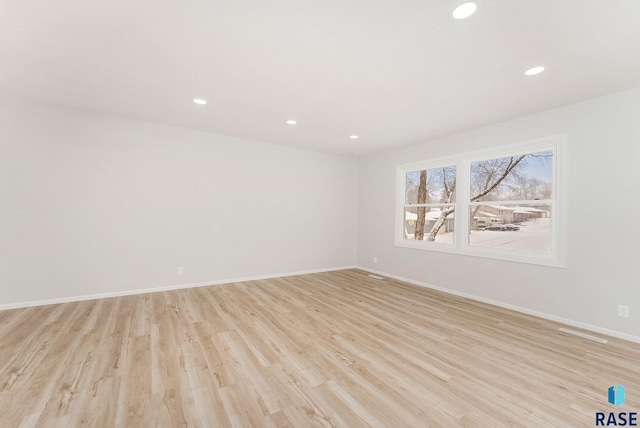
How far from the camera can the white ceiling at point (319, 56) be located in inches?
67.6

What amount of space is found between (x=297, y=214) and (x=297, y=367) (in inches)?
140

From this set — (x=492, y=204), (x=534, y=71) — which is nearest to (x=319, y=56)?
(x=534, y=71)

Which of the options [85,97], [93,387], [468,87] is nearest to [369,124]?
[468,87]

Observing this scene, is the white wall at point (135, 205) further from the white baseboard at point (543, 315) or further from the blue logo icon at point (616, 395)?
the blue logo icon at point (616, 395)

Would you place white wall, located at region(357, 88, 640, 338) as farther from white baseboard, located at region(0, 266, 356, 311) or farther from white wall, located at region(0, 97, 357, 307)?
white baseboard, located at region(0, 266, 356, 311)

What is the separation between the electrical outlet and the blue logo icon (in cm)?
128

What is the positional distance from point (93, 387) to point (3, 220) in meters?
2.95

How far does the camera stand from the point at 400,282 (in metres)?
4.81

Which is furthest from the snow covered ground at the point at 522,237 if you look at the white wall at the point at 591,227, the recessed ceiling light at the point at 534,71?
the recessed ceiling light at the point at 534,71

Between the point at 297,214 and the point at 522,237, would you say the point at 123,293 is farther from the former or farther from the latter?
the point at 522,237

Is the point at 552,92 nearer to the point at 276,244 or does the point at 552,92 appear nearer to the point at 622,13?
the point at 622,13

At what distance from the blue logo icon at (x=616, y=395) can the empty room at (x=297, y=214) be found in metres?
0.01

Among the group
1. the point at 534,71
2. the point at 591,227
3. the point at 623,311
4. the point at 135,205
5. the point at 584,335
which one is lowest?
the point at 584,335

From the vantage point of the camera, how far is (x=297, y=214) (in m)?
5.37
